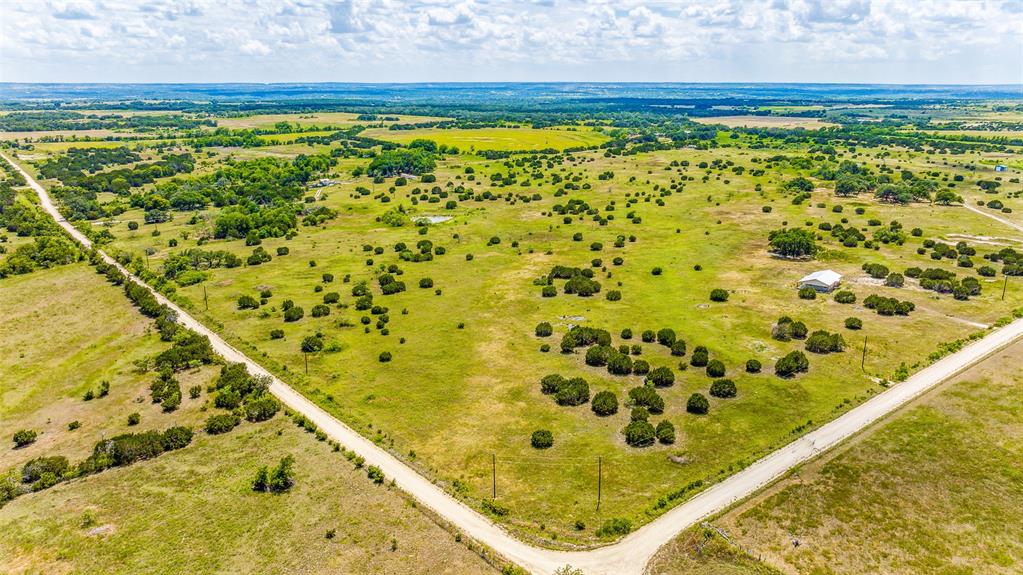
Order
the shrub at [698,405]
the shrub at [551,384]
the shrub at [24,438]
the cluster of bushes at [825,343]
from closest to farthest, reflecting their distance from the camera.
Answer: the shrub at [24,438]
the shrub at [698,405]
the shrub at [551,384]
the cluster of bushes at [825,343]

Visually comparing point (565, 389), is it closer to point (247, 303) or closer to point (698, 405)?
point (698, 405)

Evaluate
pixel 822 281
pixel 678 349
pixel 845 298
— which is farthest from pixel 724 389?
pixel 822 281

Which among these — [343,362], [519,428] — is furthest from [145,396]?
[519,428]

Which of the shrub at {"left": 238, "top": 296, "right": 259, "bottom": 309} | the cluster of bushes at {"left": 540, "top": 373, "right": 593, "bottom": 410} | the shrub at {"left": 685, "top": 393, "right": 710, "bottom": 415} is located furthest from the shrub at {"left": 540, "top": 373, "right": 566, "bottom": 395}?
the shrub at {"left": 238, "top": 296, "right": 259, "bottom": 309}

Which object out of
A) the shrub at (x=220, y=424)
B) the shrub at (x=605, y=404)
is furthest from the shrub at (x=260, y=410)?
the shrub at (x=605, y=404)

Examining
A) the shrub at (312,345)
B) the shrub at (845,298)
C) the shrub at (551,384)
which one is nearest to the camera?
the shrub at (551,384)

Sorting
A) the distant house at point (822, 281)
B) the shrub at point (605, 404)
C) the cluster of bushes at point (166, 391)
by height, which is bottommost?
the cluster of bushes at point (166, 391)

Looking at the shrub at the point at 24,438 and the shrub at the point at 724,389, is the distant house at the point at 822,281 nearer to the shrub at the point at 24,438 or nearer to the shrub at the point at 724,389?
the shrub at the point at 724,389

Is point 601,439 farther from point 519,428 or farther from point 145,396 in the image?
point 145,396
